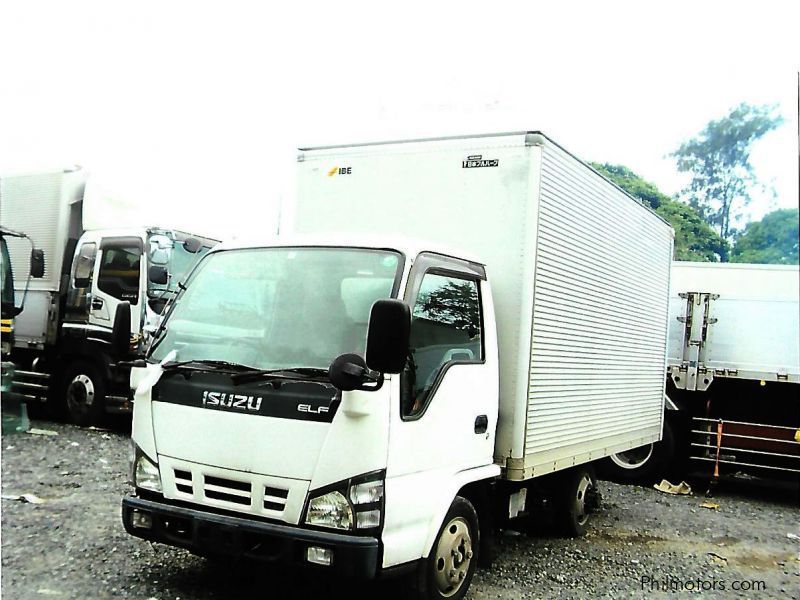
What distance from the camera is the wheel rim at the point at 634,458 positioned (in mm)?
9250

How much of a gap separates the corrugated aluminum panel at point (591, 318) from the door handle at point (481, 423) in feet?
1.27

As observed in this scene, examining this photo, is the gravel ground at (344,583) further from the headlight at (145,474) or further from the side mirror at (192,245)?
the side mirror at (192,245)

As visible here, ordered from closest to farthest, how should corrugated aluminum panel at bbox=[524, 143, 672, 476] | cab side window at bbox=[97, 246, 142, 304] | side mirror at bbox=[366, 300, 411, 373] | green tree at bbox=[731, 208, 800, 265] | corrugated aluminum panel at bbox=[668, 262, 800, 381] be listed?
green tree at bbox=[731, 208, 800, 265] → side mirror at bbox=[366, 300, 411, 373] → corrugated aluminum panel at bbox=[524, 143, 672, 476] → corrugated aluminum panel at bbox=[668, 262, 800, 381] → cab side window at bbox=[97, 246, 142, 304]

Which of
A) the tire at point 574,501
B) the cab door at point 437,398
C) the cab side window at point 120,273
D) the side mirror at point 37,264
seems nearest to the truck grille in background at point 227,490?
the cab door at point 437,398

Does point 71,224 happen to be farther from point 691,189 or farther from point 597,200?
point 691,189

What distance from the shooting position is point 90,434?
925 cm

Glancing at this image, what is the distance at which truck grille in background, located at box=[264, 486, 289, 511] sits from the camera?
3.58m

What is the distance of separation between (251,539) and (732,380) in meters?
7.33

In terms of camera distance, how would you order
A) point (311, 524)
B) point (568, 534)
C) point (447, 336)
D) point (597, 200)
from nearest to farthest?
point (311, 524) → point (447, 336) → point (597, 200) → point (568, 534)

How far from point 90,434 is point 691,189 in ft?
24.8

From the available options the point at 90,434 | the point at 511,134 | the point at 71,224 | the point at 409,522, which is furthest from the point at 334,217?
the point at 71,224

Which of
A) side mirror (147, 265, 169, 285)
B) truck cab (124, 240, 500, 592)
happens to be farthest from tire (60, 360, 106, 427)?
truck cab (124, 240, 500, 592)

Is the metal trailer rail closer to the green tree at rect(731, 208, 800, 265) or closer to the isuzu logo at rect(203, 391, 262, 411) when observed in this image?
the green tree at rect(731, 208, 800, 265)

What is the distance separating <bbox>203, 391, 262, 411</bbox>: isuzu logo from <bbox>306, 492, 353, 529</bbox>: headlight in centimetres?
54
